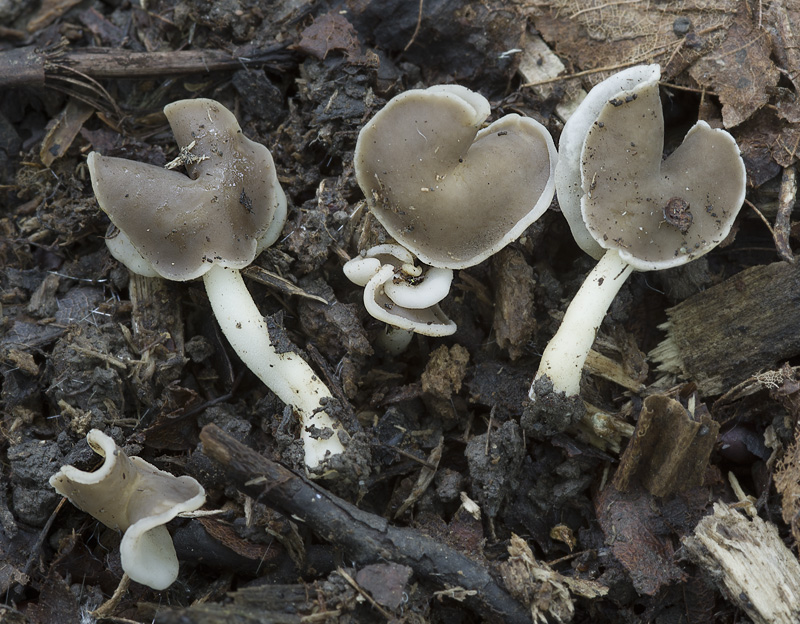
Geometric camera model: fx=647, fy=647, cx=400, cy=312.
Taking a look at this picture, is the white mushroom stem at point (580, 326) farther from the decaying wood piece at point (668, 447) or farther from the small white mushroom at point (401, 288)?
the small white mushroom at point (401, 288)

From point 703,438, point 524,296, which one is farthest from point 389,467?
point 703,438

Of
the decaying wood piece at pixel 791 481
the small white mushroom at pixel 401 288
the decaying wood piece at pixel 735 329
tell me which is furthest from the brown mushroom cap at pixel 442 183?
the decaying wood piece at pixel 791 481

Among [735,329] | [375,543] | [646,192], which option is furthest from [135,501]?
[735,329]

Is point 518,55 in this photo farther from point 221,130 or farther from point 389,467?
point 389,467

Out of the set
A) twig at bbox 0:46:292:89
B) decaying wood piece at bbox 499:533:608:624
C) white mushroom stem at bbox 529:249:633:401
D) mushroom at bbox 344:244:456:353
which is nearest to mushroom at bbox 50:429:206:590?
mushroom at bbox 344:244:456:353

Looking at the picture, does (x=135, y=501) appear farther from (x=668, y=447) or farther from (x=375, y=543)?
(x=668, y=447)

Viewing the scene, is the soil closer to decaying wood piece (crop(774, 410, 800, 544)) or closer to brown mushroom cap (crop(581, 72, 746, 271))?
decaying wood piece (crop(774, 410, 800, 544))
